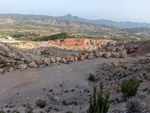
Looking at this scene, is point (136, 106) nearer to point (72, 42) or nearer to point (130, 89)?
point (130, 89)

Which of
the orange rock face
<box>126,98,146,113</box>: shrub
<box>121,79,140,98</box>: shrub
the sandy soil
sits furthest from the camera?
the orange rock face

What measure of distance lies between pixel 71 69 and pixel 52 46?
36833 mm

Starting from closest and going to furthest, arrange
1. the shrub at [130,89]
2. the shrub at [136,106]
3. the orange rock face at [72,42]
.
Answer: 1. the shrub at [136,106]
2. the shrub at [130,89]
3. the orange rock face at [72,42]

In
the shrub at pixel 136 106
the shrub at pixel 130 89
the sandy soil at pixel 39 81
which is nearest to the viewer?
the shrub at pixel 136 106

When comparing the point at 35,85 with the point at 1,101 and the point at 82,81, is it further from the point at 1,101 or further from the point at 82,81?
the point at 82,81

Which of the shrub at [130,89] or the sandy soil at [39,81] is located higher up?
the shrub at [130,89]

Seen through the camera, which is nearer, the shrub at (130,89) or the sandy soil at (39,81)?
the shrub at (130,89)

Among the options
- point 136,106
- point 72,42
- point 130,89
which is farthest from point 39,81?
point 72,42

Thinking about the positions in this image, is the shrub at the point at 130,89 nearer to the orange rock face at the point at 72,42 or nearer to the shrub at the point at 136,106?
the shrub at the point at 136,106

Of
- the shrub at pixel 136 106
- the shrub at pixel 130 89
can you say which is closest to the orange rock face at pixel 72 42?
the shrub at pixel 130 89

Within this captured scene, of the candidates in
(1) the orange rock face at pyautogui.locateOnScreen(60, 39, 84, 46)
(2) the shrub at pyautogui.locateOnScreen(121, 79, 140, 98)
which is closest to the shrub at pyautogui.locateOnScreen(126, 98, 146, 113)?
(2) the shrub at pyautogui.locateOnScreen(121, 79, 140, 98)

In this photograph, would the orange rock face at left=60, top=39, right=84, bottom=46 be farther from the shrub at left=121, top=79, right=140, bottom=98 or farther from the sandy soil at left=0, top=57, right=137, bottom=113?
the shrub at left=121, top=79, right=140, bottom=98

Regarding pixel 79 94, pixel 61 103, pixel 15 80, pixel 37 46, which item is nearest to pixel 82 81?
pixel 79 94

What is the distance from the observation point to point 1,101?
35.1 feet
